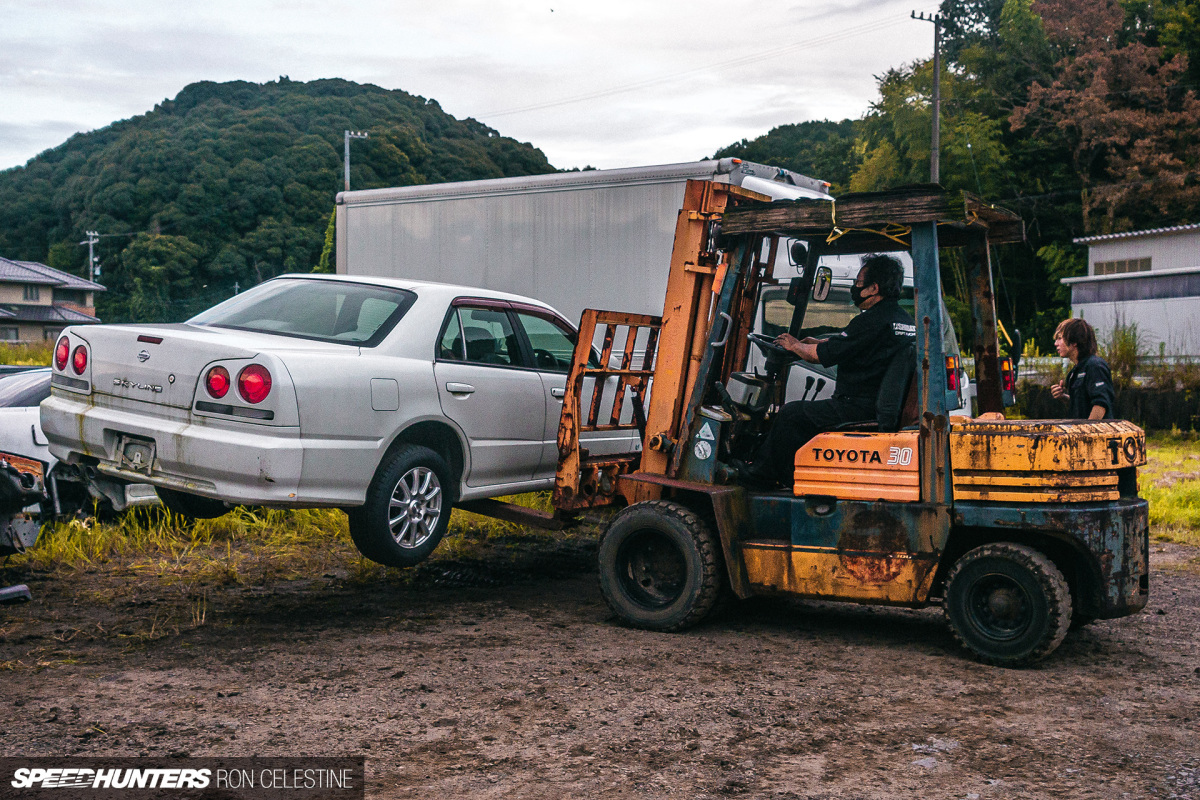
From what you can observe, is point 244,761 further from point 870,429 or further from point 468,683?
point 870,429

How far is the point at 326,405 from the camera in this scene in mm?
5508

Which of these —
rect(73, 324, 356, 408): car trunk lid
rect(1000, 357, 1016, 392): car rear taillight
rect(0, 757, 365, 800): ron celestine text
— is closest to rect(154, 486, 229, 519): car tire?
rect(73, 324, 356, 408): car trunk lid

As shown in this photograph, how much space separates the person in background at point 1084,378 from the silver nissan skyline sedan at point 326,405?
11.1 feet

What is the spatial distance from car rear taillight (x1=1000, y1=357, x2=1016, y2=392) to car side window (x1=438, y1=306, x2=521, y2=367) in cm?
299

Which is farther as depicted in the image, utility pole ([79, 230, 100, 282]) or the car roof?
utility pole ([79, 230, 100, 282])

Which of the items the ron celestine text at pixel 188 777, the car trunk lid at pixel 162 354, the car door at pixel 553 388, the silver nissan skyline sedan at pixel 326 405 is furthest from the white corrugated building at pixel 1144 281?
the ron celestine text at pixel 188 777

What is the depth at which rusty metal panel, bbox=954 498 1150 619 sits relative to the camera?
16.7ft

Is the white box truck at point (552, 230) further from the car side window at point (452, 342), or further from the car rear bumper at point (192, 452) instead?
the car rear bumper at point (192, 452)

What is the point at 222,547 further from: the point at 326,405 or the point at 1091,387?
the point at 1091,387

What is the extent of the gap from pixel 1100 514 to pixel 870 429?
116 cm

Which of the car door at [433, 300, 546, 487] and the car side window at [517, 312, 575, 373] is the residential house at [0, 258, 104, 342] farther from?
the car door at [433, 300, 546, 487]

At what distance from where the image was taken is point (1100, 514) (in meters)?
5.09

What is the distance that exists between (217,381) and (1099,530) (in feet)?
14.3

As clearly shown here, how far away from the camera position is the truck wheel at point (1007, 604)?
511 cm
